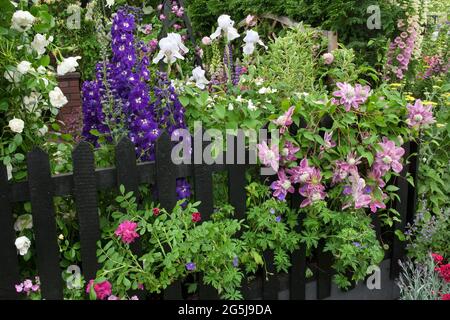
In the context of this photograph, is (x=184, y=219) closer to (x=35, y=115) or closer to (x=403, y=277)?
(x=35, y=115)

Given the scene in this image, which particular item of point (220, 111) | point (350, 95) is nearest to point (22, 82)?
point (220, 111)

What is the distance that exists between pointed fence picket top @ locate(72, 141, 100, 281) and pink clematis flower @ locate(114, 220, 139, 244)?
14 cm

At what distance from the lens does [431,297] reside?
2461 mm

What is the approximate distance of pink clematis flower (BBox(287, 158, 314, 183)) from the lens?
7.72 feet

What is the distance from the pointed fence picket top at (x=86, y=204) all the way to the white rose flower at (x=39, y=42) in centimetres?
45

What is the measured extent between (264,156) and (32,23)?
1130 millimetres

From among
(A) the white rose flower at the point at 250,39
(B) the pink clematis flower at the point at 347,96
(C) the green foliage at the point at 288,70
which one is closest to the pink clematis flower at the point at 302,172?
(B) the pink clematis flower at the point at 347,96

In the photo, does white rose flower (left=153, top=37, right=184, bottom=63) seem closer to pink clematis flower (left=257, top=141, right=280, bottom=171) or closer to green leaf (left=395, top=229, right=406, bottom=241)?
pink clematis flower (left=257, top=141, right=280, bottom=171)

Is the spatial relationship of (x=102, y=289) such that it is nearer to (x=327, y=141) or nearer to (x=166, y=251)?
(x=166, y=251)

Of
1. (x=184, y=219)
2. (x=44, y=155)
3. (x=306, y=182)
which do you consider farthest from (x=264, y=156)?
(x=44, y=155)

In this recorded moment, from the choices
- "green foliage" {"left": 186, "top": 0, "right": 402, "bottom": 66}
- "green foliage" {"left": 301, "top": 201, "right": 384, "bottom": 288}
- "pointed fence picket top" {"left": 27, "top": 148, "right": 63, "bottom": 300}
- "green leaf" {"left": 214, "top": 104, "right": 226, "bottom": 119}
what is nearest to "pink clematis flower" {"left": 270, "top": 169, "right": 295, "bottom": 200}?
"green foliage" {"left": 301, "top": 201, "right": 384, "bottom": 288}

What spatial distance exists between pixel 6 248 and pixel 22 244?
0.07 meters

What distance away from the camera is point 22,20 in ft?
6.25

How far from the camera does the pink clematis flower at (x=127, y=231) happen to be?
2.00 metres
